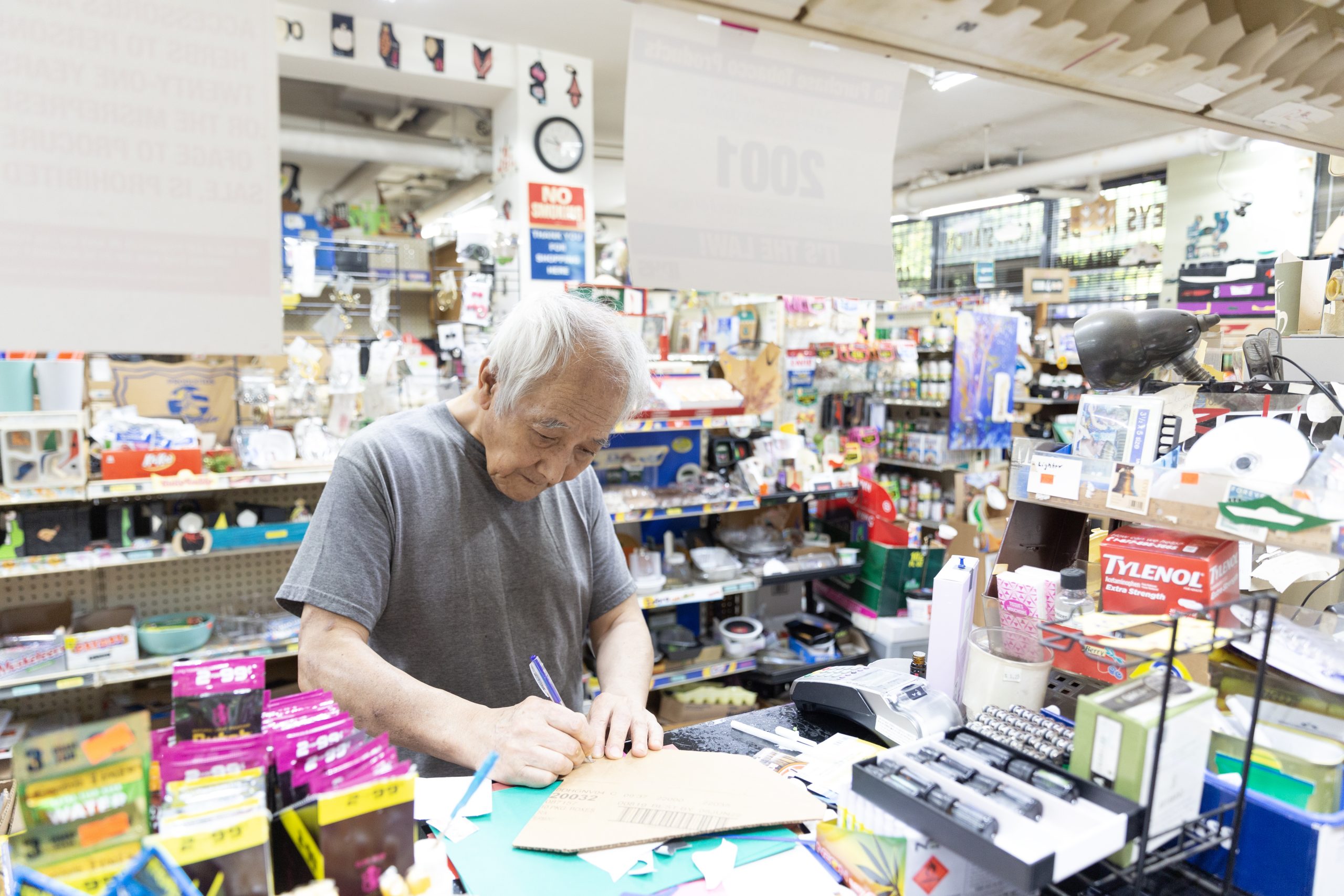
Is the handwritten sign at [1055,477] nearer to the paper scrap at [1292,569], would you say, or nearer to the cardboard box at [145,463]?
the paper scrap at [1292,569]

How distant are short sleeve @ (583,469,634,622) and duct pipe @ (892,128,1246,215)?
21.0 feet

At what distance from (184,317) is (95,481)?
273cm

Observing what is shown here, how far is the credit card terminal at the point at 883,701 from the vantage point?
131 centimetres

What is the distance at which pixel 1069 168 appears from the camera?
7535mm

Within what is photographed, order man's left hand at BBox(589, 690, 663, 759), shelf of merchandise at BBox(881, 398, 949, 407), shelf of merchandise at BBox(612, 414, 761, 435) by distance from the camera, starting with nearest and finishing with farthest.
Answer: man's left hand at BBox(589, 690, 663, 759) < shelf of merchandise at BBox(612, 414, 761, 435) < shelf of merchandise at BBox(881, 398, 949, 407)

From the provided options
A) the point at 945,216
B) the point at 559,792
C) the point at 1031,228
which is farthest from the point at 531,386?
the point at 945,216

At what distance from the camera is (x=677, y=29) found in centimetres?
78

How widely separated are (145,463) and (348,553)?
1955mm

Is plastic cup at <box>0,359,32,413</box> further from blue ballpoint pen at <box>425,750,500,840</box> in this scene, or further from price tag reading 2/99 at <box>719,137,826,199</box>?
price tag reading 2/99 at <box>719,137,826,199</box>

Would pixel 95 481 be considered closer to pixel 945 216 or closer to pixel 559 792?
pixel 559 792

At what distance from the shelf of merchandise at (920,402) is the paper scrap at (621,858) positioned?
4592 millimetres

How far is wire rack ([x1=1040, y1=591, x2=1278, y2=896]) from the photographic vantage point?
778mm

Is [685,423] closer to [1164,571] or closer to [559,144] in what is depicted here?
[1164,571]

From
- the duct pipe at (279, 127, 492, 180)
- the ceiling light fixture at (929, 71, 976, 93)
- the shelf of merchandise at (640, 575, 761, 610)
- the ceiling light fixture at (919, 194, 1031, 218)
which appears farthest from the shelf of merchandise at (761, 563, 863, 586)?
the ceiling light fixture at (919, 194, 1031, 218)
